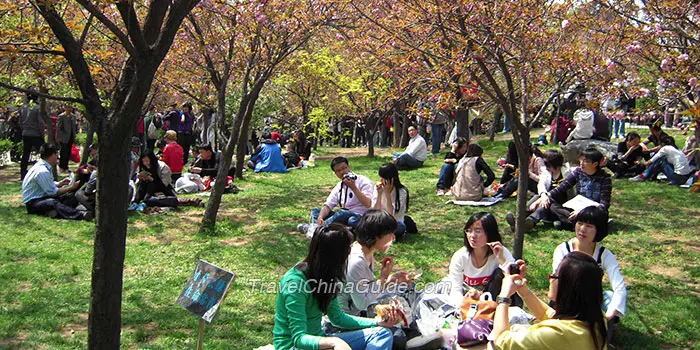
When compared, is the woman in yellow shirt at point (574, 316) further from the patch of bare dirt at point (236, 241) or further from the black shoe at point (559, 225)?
the patch of bare dirt at point (236, 241)

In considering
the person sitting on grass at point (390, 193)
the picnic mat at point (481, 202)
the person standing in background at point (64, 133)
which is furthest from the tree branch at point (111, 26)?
the person standing in background at point (64, 133)

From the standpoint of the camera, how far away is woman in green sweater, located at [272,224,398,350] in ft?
11.5

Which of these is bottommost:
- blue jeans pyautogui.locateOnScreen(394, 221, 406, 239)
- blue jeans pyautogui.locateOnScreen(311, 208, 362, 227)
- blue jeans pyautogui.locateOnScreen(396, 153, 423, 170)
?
blue jeans pyautogui.locateOnScreen(394, 221, 406, 239)

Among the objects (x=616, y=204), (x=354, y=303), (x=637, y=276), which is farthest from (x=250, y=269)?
(x=616, y=204)

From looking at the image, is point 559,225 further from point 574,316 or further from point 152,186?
point 152,186

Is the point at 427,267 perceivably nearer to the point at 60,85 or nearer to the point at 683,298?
the point at 683,298

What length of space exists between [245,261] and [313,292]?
3330 mm

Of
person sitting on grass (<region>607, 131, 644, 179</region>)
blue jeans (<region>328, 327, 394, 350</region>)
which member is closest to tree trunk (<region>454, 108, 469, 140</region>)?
person sitting on grass (<region>607, 131, 644, 179</region>)

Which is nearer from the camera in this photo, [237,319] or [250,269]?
[237,319]

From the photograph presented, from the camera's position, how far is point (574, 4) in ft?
24.1

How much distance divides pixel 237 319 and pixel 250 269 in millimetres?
1437

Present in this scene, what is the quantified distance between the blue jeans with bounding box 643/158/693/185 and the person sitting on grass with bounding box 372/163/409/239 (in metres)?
5.60

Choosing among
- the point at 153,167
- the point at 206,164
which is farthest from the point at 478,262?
the point at 206,164

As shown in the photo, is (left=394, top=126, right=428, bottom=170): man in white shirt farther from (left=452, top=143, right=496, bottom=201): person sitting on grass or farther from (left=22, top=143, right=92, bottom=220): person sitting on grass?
(left=22, top=143, right=92, bottom=220): person sitting on grass
